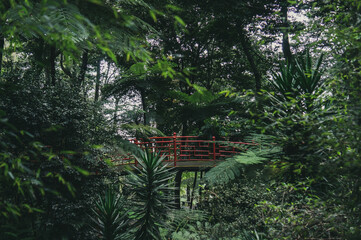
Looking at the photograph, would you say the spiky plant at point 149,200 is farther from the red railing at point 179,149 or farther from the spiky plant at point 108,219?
the red railing at point 179,149

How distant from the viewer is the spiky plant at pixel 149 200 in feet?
18.1

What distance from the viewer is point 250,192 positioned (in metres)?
6.31

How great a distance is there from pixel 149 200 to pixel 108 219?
84 centimetres

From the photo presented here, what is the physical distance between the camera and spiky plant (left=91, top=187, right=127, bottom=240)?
17.4 feet

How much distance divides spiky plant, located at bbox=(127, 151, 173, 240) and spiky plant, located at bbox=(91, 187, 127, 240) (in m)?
0.31

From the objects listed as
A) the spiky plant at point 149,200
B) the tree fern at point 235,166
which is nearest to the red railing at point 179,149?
the tree fern at point 235,166

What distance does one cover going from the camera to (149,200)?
221 inches

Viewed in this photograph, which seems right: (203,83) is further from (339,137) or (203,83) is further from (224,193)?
(339,137)

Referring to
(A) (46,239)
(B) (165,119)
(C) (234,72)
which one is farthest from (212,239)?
(C) (234,72)

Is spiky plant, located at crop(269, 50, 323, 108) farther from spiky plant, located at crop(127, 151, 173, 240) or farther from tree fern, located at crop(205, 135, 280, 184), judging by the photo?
spiky plant, located at crop(127, 151, 173, 240)

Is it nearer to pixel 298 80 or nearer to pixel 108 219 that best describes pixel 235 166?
pixel 298 80

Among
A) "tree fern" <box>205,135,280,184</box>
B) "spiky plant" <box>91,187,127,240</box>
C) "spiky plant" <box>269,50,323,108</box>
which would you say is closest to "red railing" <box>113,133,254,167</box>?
"tree fern" <box>205,135,280,184</box>

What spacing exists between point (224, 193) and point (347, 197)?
14.5 ft

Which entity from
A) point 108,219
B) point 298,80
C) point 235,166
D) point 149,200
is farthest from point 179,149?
point 298,80
